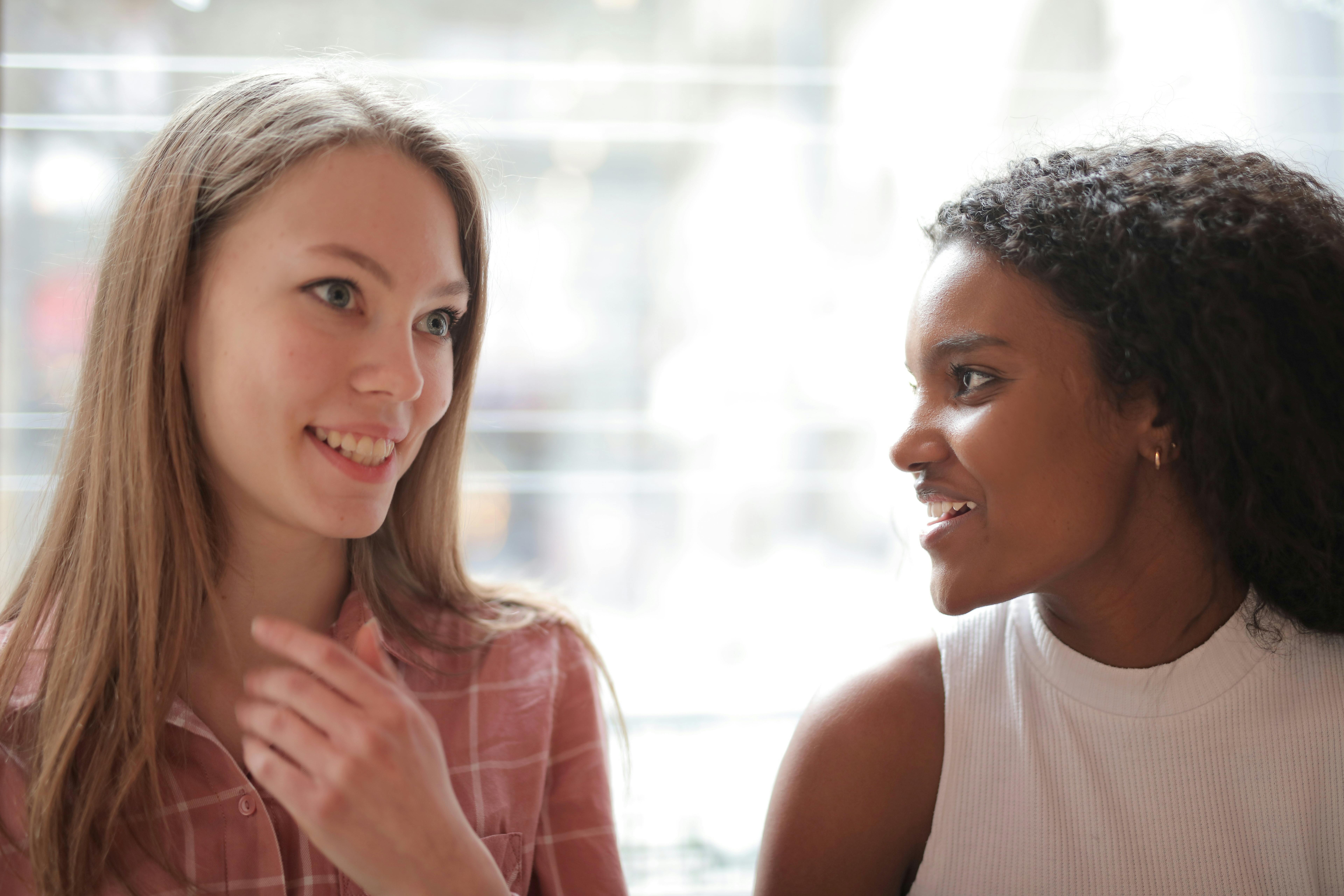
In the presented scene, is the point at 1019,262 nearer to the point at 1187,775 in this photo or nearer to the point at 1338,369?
the point at 1338,369

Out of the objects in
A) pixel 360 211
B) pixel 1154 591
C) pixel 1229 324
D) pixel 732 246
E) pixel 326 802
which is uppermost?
pixel 732 246

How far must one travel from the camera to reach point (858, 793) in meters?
1.09

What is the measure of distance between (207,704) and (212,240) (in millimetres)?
520

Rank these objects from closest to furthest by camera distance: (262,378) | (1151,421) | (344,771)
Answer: (344,771) < (262,378) < (1151,421)

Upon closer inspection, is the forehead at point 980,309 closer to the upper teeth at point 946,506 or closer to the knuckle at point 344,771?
the upper teeth at point 946,506

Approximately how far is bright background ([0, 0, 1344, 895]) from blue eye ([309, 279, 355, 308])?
4.01 ft

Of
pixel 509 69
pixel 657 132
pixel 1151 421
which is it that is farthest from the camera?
pixel 657 132

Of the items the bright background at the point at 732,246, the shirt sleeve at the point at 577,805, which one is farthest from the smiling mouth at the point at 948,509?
the bright background at the point at 732,246

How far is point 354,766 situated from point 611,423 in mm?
1572

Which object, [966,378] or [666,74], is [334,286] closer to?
[966,378]

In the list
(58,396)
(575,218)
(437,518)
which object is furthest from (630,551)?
(58,396)

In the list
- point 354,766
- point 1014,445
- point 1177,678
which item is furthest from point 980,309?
point 354,766

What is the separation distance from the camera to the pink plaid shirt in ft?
3.04

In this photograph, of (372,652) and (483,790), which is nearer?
(372,652)
